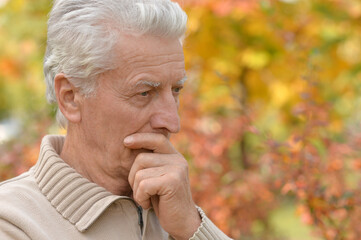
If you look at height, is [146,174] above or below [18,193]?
above

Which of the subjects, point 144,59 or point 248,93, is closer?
point 144,59

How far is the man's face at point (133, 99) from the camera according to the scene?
218 cm

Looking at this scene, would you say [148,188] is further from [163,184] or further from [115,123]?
[115,123]

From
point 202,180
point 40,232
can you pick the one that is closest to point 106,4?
point 40,232

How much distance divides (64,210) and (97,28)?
73cm

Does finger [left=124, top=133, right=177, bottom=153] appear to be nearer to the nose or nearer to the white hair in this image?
the nose

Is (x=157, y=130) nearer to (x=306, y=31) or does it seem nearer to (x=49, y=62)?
(x=49, y=62)

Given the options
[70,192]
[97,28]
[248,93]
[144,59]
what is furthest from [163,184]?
[248,93]

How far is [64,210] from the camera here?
7.16 ft

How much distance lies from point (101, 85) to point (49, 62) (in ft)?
0.97

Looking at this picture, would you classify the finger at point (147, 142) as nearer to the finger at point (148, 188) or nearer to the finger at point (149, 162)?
the finger at point (149, 162)

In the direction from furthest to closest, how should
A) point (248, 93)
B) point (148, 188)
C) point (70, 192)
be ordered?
point (248, 93), point (70, 192), point (148, 188)

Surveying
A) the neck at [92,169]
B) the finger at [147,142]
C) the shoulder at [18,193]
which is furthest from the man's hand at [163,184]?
the shoulder at [18,193]

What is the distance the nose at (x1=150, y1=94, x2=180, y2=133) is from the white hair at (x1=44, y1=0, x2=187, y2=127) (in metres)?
0.25
